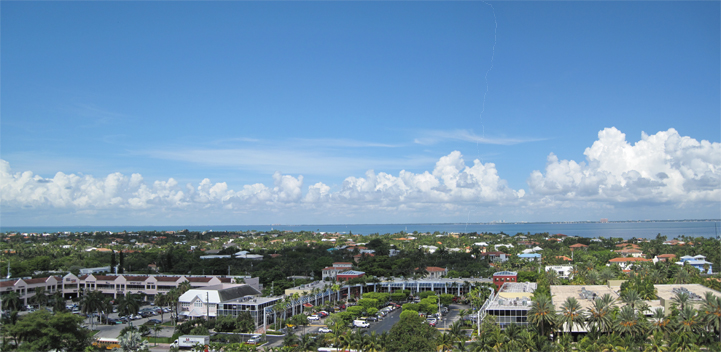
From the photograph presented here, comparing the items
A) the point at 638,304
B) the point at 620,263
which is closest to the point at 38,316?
the point at 638,304

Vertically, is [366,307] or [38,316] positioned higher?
[38,316]

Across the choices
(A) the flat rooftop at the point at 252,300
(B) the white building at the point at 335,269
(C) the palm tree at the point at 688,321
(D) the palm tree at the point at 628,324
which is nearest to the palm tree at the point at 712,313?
(C) the palm tree at the point at 688,321

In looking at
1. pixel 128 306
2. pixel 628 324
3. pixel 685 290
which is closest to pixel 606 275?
pixel 685 290

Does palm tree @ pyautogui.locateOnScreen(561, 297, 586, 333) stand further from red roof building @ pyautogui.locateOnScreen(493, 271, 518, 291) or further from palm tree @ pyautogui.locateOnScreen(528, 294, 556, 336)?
red roof building @ pyautogui.locateOnScreen(493, 271, 518, 291)

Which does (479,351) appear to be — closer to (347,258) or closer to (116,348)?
(116,348)

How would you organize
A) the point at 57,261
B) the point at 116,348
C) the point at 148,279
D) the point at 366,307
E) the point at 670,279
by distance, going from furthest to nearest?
the point at 57,261
the point at 148,279
the point at 670,279
the point at 366,307
the point at 116,348

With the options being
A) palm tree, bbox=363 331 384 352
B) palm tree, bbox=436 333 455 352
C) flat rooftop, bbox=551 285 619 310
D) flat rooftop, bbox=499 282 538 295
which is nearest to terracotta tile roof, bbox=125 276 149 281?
palm tree, bbox=363 331 384 352

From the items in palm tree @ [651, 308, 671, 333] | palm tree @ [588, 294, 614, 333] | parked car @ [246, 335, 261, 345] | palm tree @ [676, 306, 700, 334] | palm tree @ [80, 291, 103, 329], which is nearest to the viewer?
palm tree @ [676, 306, 700, 334]

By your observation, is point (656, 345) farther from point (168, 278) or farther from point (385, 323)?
point (168, 278)

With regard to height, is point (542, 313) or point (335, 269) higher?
point (542, 313)
